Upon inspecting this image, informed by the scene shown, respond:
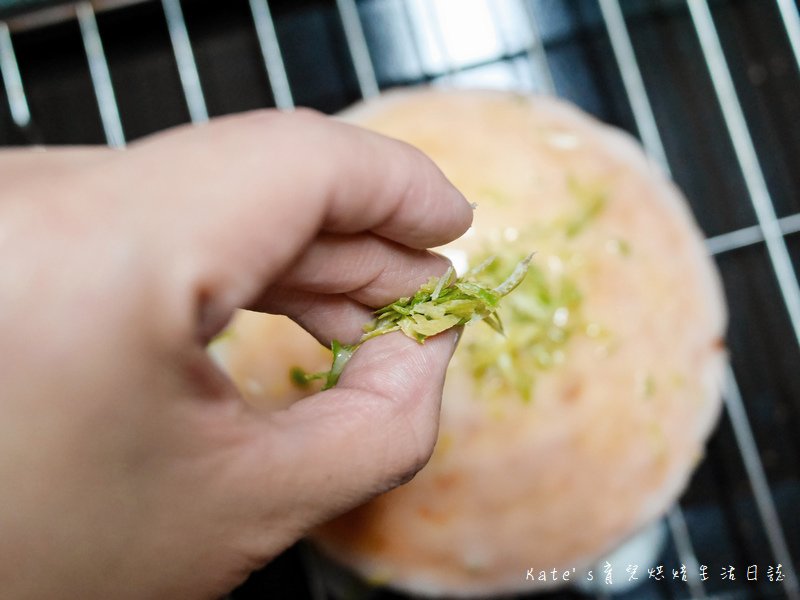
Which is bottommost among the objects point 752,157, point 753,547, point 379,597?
point 753,547

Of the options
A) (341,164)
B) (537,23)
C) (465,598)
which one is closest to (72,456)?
(341,164)

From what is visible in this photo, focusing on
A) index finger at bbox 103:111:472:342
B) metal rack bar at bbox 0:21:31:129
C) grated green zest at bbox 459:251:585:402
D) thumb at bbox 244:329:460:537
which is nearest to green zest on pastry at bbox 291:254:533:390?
thumb at bbox 244:329:460:537

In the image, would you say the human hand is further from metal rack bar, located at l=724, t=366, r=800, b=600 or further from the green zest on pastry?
metal rack bar, located at l=724, t=366, r=800, b=600

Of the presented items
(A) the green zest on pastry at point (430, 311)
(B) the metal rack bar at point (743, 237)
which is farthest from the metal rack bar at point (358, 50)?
(A) the green zest on pastry at point (430, 311)

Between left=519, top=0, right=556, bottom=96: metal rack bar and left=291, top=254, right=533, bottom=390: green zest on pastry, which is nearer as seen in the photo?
left=291, top=254, right=533, bottom=390: green zest on pastry

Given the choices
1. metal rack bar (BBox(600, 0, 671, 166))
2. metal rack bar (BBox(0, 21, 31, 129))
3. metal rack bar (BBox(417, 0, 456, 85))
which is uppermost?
metal rack bar (BBox(0, 21, 31, 129))

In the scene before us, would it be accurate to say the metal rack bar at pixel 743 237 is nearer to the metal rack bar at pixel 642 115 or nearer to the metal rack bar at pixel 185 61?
the metal rack bar at pixel 642 115

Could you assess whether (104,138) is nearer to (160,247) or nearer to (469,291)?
(469,291)
